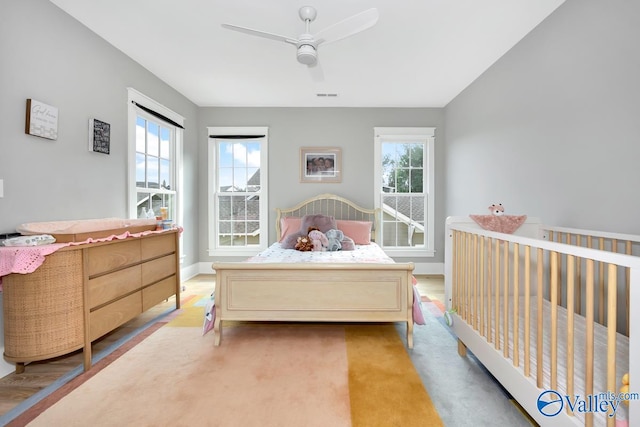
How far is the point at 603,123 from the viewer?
188 centimetres

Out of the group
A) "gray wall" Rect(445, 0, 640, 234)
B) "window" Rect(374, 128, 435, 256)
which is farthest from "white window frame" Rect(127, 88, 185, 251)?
"gray wall" Rect(445, 0, 640, 234)

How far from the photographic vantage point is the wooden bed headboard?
4383mm

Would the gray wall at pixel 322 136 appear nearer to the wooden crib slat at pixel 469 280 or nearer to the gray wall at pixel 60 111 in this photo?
the gray wall at pixel 60 111

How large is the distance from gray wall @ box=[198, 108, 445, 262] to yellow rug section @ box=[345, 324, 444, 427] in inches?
99.2

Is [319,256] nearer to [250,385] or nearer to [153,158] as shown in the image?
[250,385]

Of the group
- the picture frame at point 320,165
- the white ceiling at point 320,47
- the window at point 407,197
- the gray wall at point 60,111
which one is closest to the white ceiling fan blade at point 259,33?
the white ceiling at point 320,47

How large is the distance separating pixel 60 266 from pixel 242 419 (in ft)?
4.75

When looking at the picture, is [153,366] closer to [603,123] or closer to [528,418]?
[528,418]

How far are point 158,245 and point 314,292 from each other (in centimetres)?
157

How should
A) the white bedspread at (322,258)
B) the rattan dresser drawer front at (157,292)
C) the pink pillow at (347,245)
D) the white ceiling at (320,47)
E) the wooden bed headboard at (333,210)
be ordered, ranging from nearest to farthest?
the white ceiling at (320,47) → the white bedspread at (322,258) → the rattan dresser drawer front at (157,292) → the pink pillow at (347,245) → the wooden bed headboard at (333,210)

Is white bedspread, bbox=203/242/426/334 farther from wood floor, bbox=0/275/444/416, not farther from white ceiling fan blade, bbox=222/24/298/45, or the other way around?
white ceiling fan blade, bbox=222/24/298/45

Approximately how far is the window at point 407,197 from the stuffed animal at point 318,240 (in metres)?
1.38

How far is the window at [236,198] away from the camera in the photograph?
4523mm

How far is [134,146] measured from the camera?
307 centimetres
